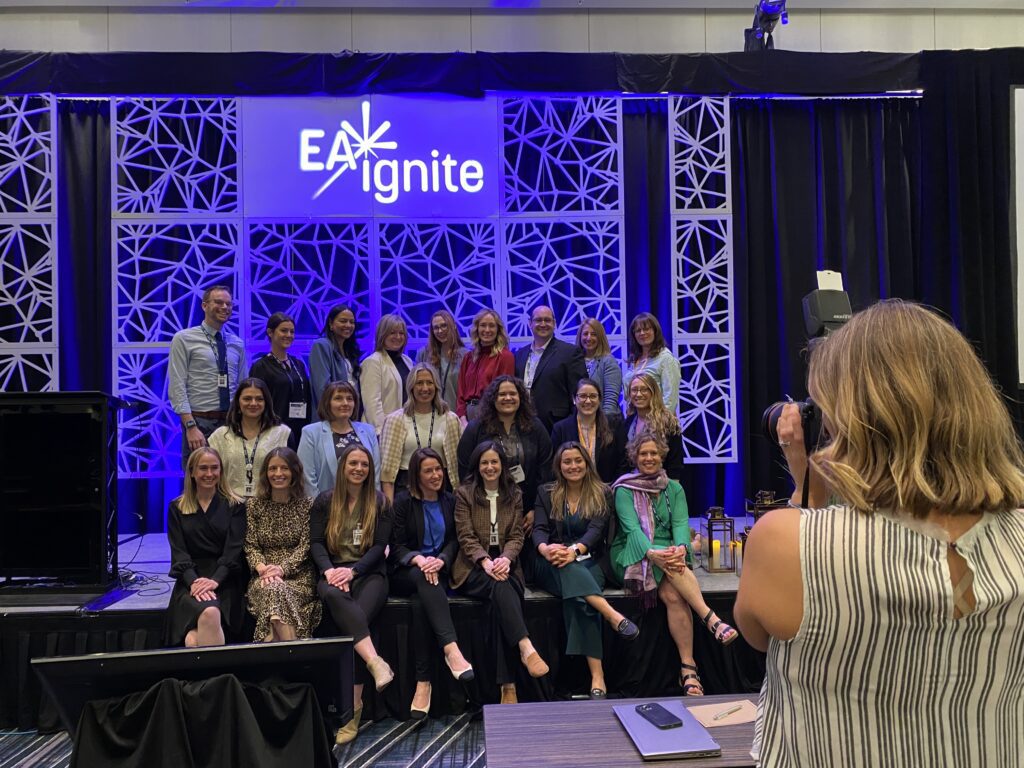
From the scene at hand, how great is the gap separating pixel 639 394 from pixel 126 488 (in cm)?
393

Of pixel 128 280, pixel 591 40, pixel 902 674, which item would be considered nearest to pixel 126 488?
pixel 128 280

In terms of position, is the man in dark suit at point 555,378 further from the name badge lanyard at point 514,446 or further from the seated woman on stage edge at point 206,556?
the seated woman on stage edge at point 206,556

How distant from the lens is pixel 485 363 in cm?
491

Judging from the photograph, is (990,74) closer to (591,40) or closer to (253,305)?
(591,40)

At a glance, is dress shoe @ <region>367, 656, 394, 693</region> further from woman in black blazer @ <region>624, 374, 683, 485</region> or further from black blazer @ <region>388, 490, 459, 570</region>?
woman in black blazer @ <region>624, 374, 683, 485</region>

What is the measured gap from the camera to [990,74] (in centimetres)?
602

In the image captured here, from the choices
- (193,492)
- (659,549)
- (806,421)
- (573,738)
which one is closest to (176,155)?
(193,492)

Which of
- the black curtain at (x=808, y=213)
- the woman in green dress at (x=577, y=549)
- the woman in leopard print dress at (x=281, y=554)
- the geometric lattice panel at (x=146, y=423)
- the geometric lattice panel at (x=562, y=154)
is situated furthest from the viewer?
the black curtain at (x=808, y=213)

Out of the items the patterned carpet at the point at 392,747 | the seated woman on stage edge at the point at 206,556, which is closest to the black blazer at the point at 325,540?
the seated woman on stage edge at the point at 206,556

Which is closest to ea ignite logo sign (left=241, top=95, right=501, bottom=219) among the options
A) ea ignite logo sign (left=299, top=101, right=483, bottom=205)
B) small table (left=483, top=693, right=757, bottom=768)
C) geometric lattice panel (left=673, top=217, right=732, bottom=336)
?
ea ignite logo sign (left=299, top=101, right=483, bottom=205)

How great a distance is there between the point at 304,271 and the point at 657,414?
288cm

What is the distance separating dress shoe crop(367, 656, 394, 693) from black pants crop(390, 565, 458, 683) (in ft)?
0.56

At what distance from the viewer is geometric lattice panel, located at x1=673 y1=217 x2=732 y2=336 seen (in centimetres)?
593

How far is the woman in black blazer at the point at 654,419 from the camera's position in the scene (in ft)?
15.1
